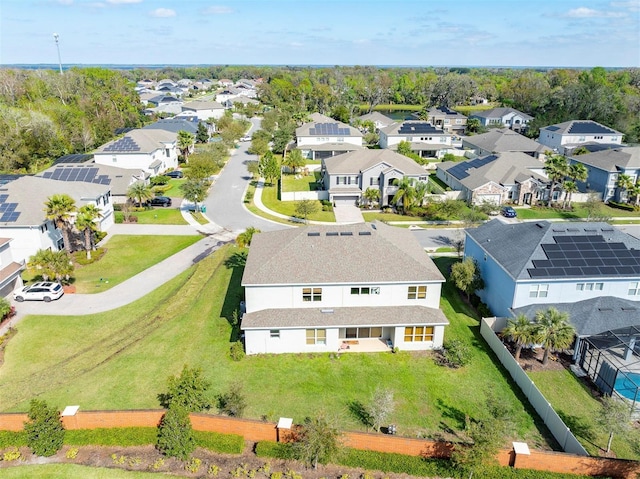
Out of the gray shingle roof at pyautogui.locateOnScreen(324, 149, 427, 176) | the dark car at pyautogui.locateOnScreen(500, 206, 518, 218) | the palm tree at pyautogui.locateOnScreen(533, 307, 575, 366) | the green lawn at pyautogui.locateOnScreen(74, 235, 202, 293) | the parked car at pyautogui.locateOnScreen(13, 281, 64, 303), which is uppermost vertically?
the gray shingle roof at pyautogui.locateOnScreen(324, 149, 427, 176)

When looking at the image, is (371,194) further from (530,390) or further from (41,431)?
(41,431)

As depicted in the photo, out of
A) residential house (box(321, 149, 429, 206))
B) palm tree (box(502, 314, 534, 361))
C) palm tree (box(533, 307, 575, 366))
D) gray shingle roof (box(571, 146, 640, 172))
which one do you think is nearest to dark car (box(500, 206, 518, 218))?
residential house (box(321, 149, 429, 206))

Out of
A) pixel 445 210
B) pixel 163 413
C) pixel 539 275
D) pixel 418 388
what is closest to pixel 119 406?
pixel 163 413

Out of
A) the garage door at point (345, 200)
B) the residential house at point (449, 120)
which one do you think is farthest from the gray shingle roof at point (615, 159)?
the residential house at point (449, 120)

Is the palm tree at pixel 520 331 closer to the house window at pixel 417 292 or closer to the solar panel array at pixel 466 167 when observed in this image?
the house window at pixel 417 292

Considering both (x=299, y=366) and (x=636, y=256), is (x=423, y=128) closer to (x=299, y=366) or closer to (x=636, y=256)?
(x=636, y=256)

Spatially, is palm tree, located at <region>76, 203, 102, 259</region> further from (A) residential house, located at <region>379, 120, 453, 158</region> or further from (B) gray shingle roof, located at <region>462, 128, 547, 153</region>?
(B) gray shingle roof, located at <region>462, 128, 547, 153</region>
